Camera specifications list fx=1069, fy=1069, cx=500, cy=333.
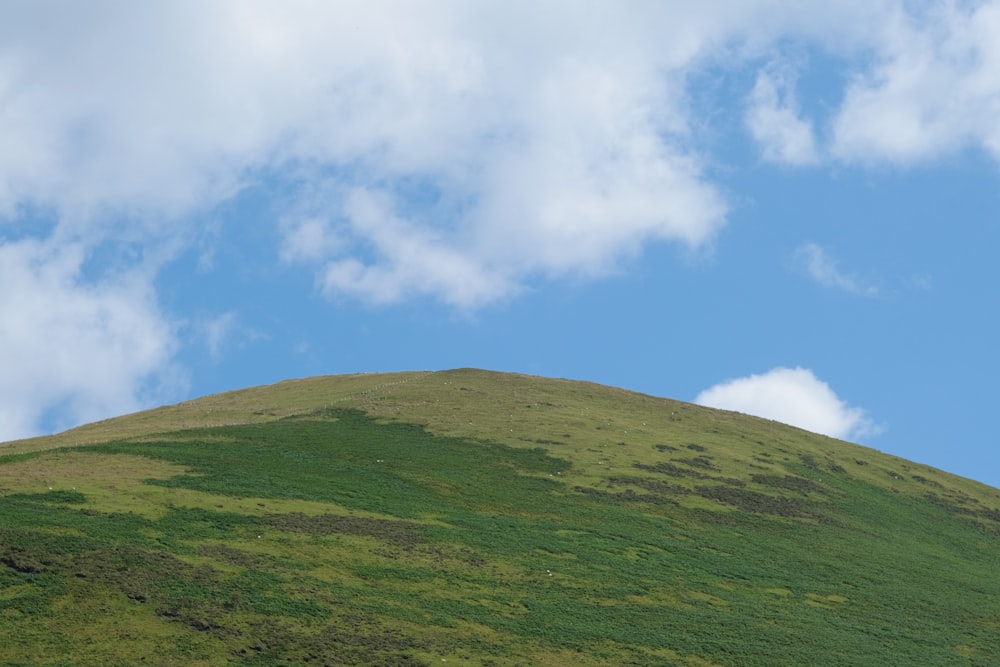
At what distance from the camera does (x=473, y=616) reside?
4938 centimetres

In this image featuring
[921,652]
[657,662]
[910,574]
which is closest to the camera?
[657,662]

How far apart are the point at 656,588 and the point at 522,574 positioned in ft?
24.6

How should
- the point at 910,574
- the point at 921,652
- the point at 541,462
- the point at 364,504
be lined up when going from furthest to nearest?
the point at 541,462 < the point at 910,574 < the point at 364,504 < the point at 921,652

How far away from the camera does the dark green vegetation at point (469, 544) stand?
44.8 m

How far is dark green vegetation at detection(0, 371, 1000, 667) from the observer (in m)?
44.8

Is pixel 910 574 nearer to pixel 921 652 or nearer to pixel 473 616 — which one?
pixel 921 652

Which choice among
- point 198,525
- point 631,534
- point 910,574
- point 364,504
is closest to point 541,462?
point 631,534

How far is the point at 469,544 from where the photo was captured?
194 feet

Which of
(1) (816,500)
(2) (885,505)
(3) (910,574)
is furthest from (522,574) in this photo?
(2) (885,505)

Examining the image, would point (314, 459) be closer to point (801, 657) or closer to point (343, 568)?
point (343, 568)

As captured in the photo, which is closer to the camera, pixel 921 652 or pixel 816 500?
pixel 921 652

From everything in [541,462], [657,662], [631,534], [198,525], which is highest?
[541,462]

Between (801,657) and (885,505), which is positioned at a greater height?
(885,505)

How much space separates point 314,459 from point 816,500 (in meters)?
39.2
